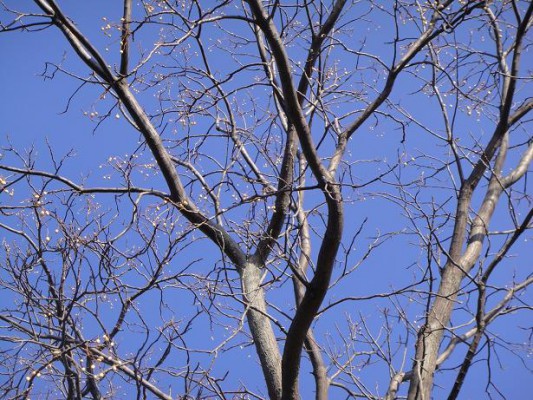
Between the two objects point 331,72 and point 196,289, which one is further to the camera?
point 331,72

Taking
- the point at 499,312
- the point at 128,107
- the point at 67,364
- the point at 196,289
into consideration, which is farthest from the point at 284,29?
the point at 67,364

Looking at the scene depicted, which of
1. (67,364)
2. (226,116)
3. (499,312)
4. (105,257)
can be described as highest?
(226,116)

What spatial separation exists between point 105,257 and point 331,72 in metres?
2.59

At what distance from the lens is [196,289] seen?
481 cm

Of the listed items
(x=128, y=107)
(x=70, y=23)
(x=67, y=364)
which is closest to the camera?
(x=67, y=364)

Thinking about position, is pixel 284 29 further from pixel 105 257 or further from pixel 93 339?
pixel 93 339

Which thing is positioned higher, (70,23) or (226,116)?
(226,116)

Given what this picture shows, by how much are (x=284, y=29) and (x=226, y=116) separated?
920mm

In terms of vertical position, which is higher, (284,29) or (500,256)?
(284,29)

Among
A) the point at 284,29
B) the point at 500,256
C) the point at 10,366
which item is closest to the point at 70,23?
the point at 284,29

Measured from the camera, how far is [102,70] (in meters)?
4.88

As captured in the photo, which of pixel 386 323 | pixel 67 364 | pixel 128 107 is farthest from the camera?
pixel 386 323

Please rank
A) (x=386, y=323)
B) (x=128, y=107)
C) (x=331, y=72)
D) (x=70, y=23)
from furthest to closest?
(x=386, y=323) → (x=331, y=72) → (x=128, y=107) → (x=70, y=23)

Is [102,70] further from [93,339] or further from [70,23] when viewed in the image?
[93,339]
